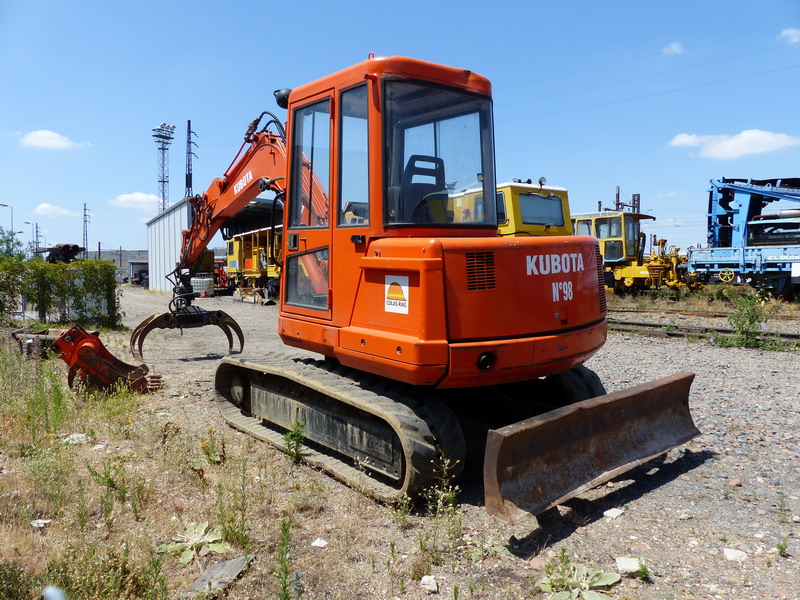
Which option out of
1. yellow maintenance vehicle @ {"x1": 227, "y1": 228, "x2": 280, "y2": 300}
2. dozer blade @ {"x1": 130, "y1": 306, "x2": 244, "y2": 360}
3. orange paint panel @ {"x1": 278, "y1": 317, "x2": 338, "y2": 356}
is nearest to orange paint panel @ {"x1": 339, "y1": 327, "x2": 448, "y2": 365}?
orange paint panel @ {"x1": 278, "y1": 317, "x2": 338, "y2": 356}

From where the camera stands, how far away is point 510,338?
4051mm

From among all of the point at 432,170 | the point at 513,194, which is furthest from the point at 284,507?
the point at 513,194

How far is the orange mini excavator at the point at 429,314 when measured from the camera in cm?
385

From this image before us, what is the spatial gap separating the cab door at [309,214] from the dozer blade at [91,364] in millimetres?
2811

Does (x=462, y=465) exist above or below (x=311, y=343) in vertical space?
below

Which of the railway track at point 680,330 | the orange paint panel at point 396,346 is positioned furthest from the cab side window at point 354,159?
the railway track at point 680,330

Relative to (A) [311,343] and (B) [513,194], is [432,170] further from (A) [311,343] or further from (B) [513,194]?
(B) [513,194]

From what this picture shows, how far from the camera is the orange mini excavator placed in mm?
3848

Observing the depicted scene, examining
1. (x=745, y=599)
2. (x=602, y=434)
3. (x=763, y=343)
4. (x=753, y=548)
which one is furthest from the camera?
(x=763, y=343)

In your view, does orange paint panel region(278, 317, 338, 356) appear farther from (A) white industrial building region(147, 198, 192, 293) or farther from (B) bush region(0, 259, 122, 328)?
(A) white industrial building region(147, 198, 192, 293)

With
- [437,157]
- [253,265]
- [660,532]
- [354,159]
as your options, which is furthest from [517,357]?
[253,265]

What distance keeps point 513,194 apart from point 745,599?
9.14 m

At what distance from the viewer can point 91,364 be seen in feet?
22.0

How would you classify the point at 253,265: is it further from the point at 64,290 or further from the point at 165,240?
the point at 64,290
